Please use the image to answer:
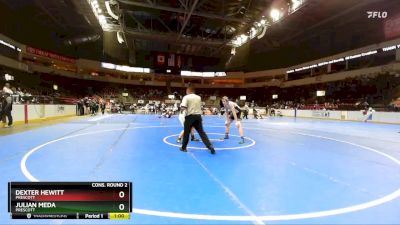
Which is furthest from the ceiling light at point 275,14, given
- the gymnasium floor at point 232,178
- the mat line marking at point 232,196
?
the mat line marking at point 232,196

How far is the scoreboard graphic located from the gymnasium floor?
650mm

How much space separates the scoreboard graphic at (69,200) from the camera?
250 cm

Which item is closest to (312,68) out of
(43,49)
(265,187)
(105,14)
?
(105,14)

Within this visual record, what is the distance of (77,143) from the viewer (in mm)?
8758

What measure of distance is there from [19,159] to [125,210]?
16.5ft

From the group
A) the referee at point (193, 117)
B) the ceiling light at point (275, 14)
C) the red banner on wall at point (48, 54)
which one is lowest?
the referee at point (193, 117)

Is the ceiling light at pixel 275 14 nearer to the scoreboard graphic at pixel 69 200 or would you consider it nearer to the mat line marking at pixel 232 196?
the mat line marking at pixel 232 196

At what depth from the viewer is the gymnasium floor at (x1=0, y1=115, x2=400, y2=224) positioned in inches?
132

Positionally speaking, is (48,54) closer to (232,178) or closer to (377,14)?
(232,178)

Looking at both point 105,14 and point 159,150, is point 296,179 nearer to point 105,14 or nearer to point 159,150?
point 159,150

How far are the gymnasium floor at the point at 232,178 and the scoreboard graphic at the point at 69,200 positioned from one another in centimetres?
65

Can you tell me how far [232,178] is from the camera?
4953 mm

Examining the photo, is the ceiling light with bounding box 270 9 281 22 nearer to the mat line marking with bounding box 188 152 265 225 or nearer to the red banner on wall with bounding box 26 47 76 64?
the mat line marking with bounding box 188 152 265 225

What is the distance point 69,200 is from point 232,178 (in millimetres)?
3076
